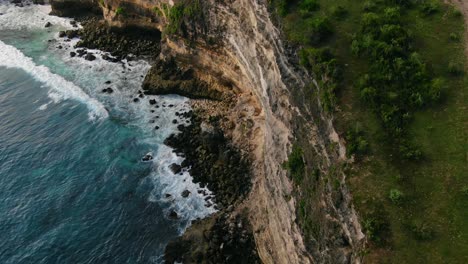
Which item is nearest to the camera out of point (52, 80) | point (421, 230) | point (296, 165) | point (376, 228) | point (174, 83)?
point (421, 230)

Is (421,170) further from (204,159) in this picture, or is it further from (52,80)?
(52,80)

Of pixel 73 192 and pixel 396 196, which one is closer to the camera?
pixel 396 196

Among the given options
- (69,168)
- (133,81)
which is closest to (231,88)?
(133,81)

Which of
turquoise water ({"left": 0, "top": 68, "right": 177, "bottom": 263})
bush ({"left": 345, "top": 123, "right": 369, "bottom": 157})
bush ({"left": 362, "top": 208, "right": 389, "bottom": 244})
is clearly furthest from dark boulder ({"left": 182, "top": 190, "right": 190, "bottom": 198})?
bush ({"left": 362, "top": 208, "right": 389, "bottom": 244})

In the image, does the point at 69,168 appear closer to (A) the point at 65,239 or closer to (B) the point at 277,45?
(A) the point at 65,239

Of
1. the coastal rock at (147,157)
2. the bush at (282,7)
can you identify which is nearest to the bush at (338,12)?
the bush at (282,7)

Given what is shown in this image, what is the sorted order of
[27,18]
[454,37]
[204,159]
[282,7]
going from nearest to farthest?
1. [454,37]
2. [282,7]
3. [204,159]
4. [27,18]

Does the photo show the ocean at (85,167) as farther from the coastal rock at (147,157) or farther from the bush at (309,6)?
the bush at (309,6)

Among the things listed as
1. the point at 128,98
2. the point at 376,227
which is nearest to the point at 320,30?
the point at 376,227
